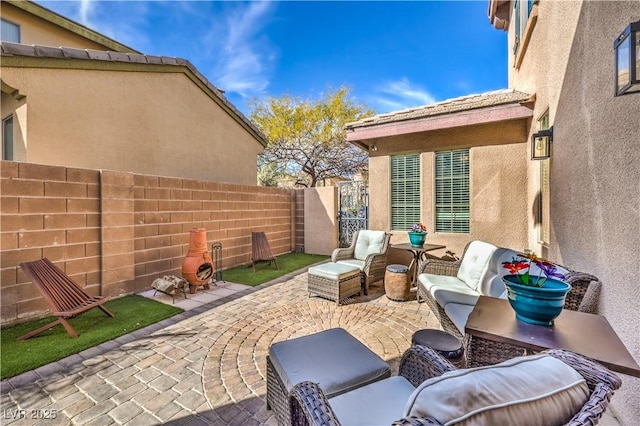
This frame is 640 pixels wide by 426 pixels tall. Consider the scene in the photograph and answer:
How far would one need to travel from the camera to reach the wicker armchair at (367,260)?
5570mm

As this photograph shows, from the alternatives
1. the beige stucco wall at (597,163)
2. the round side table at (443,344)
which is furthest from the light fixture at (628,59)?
the round side table at (443,344)

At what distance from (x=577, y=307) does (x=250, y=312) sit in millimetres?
4173

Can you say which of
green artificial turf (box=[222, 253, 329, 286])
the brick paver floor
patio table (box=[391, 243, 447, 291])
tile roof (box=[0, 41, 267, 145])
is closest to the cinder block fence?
green artificial turf (box=[222, 253, 329, 286])

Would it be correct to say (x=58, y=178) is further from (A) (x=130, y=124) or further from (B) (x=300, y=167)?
(B) (x=300, y=167)

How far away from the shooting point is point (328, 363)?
85.2 inches

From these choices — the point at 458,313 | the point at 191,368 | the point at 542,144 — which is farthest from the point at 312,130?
the point at 191,368

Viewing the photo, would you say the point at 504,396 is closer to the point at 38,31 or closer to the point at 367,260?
the point at 367,260

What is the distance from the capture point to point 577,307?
2.68m

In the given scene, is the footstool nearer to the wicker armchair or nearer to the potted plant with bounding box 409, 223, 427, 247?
the wicker armchair

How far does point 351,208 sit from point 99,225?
6641mm

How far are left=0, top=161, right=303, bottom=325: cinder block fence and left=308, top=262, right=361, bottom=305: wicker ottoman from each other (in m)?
3.29

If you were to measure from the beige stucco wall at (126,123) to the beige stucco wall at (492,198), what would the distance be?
707 cm

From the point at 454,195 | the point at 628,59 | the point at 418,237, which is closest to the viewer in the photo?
the point at 628,59

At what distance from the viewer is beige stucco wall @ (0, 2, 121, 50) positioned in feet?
Result: 29.0
